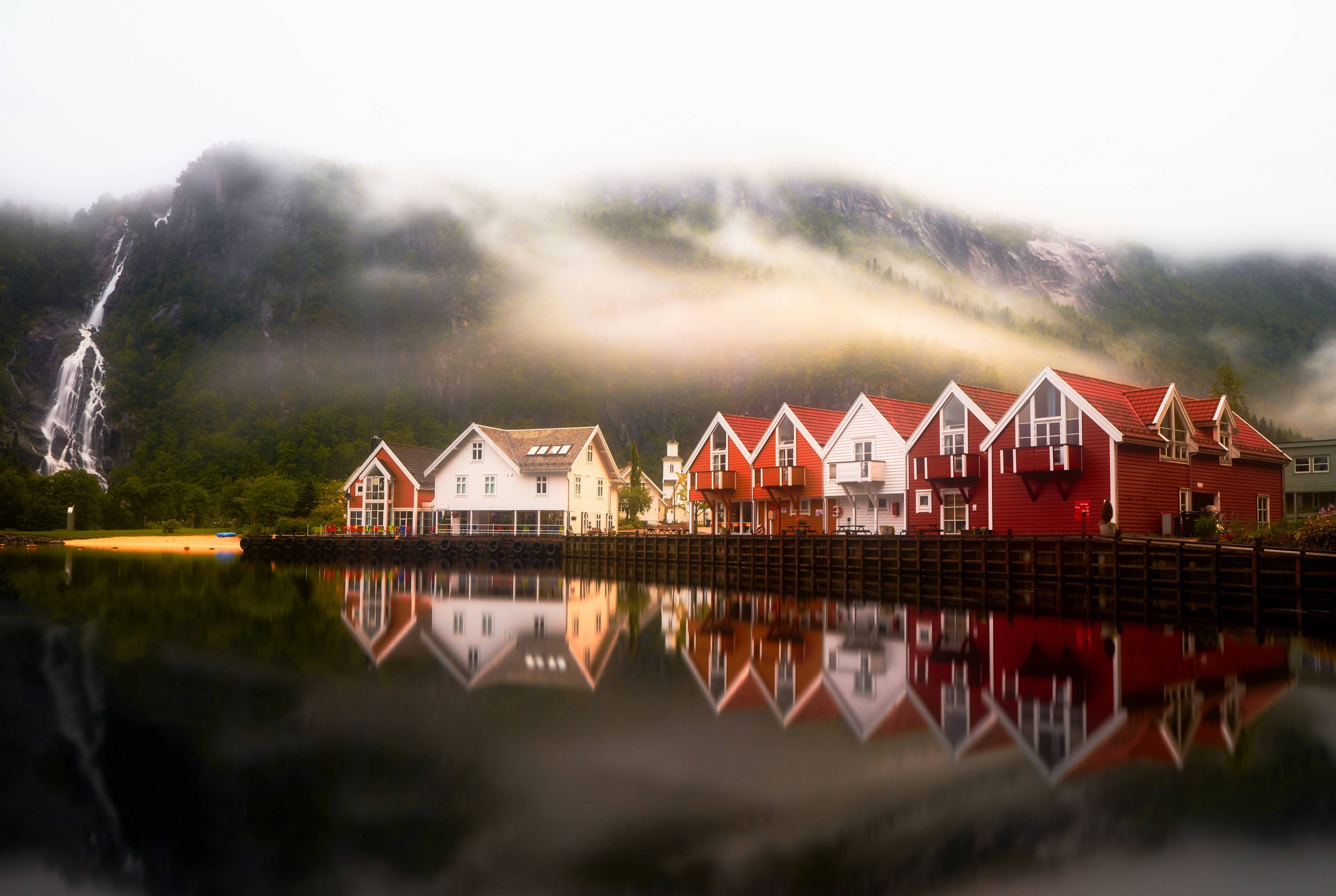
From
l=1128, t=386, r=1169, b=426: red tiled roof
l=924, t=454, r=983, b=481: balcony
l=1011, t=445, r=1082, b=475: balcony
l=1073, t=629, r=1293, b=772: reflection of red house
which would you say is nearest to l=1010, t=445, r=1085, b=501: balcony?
l=1011, t=445, r=1082, b=475: balcony

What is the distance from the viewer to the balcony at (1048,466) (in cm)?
3975

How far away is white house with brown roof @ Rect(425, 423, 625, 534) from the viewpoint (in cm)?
7162

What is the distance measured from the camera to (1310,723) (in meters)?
14.0

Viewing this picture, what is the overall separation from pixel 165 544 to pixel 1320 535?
83.4 metres

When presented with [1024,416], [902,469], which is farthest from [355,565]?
Answer: [1024,416]

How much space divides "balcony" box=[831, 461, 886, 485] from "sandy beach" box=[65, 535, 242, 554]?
160 ft

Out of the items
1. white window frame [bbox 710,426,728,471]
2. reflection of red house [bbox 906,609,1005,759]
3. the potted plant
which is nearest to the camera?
reflection of red house [bbox 906,609,1005,759]

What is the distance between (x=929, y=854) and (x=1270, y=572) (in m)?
23.9

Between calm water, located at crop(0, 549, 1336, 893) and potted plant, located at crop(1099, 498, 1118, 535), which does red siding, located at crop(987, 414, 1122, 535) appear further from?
calm water, located at crop(0, 549, 1336, 893)

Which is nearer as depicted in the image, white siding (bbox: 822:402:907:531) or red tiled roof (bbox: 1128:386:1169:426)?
red tiled roof (bbox: 1128:386:1169:426)

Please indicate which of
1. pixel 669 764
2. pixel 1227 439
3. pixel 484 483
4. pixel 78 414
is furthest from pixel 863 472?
pixel 78 414

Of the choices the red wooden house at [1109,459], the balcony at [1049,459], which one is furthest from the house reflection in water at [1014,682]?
the red wooden house at [1109,459]

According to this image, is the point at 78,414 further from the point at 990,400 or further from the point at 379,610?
the point at 990,400

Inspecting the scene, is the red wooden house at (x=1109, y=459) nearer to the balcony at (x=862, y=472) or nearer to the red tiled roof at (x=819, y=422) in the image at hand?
the balcony at (x=862, y=472)
